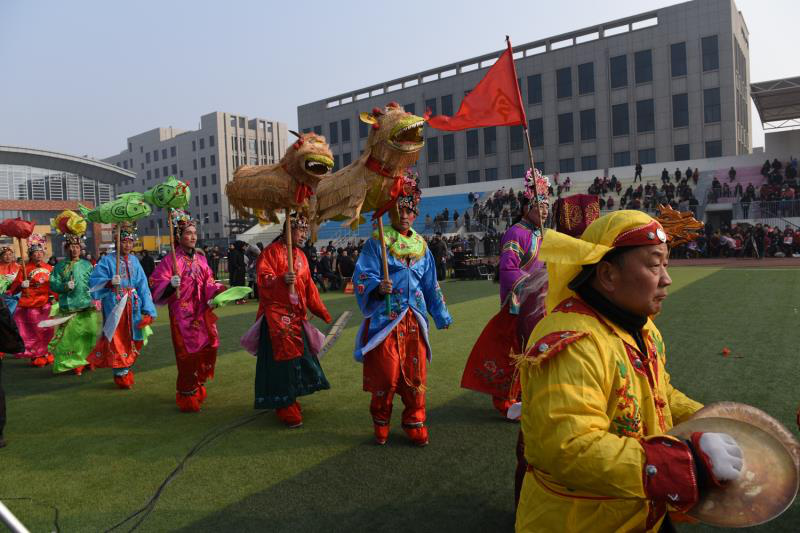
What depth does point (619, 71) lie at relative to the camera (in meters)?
38.6

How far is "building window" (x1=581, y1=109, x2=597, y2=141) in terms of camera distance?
130 feet

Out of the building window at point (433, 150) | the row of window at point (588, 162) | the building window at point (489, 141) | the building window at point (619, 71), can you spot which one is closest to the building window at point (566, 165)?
the row of window at point (588, 162)

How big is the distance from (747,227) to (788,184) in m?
4.60

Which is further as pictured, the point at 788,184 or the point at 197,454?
the point at 788,184

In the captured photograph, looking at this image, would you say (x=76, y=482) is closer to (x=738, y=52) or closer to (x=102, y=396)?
(x=102, y=396)

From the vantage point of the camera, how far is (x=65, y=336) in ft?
24.7

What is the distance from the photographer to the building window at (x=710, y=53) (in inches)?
1394

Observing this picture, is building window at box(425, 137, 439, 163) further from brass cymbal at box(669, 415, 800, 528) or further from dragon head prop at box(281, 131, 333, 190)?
brass cymbal at box(669, 415, 800, 528)

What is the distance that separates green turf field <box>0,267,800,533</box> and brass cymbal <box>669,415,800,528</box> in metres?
1.72

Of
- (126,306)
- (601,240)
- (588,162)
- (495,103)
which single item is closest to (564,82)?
(588,162)

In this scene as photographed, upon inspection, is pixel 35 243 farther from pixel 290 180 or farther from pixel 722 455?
pixel 722 455

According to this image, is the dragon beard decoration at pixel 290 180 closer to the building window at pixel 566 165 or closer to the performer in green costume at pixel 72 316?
the performer in green costume at pixel 72 316

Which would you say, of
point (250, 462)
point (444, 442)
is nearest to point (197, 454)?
point (250, 462)

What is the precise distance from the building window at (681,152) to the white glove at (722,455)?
39388 millimetres
